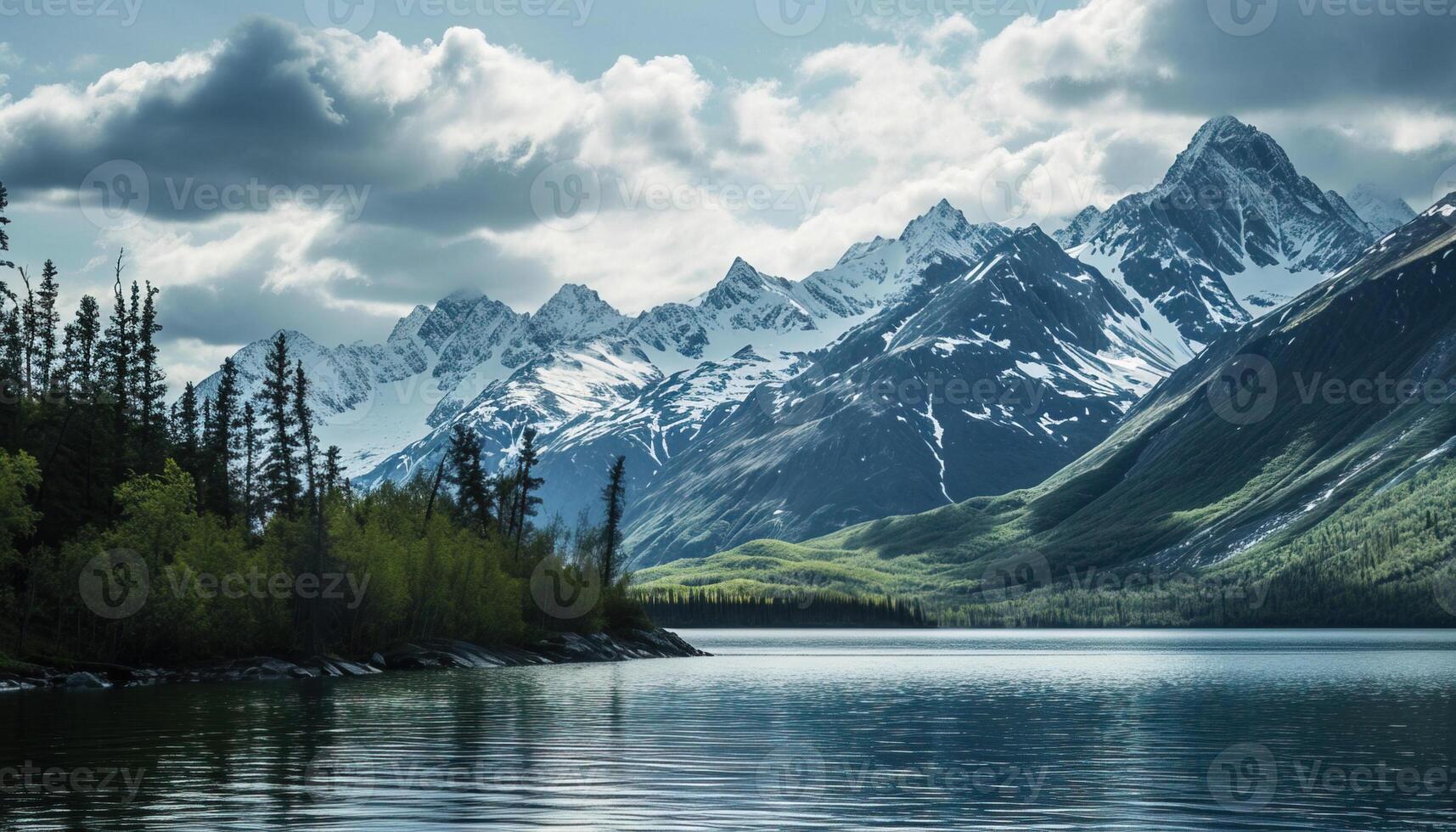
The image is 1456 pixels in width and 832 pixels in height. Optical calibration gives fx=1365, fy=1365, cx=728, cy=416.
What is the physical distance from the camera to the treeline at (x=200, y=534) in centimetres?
10044

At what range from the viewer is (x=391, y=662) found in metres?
123

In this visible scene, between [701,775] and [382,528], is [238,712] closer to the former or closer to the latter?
[701,775]

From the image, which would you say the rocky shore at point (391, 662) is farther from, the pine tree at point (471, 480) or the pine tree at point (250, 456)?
the pine tree at point (250, 456)

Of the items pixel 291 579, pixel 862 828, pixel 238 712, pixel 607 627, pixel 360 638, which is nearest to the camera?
pixel 862 828

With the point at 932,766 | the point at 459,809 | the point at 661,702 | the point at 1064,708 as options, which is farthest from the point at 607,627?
the point at 459,809

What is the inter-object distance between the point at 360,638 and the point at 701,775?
8218 centimetres

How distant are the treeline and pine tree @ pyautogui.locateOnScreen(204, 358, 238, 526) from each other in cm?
33

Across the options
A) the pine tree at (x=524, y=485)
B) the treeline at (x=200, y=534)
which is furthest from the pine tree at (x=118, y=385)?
the pine tree at (x=524, y=485)

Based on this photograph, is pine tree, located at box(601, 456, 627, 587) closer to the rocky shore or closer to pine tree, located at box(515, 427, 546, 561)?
the rocky shore

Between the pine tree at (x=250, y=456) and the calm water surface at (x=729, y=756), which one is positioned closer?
the calm water surface at (x=729, y=756)

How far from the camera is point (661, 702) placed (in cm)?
8688

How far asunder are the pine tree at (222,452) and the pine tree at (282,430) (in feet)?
22.8

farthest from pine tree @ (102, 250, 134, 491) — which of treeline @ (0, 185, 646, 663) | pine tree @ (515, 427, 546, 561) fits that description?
pine tree @ (515, 427, 546, 561)

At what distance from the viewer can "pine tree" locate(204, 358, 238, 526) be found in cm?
13688
